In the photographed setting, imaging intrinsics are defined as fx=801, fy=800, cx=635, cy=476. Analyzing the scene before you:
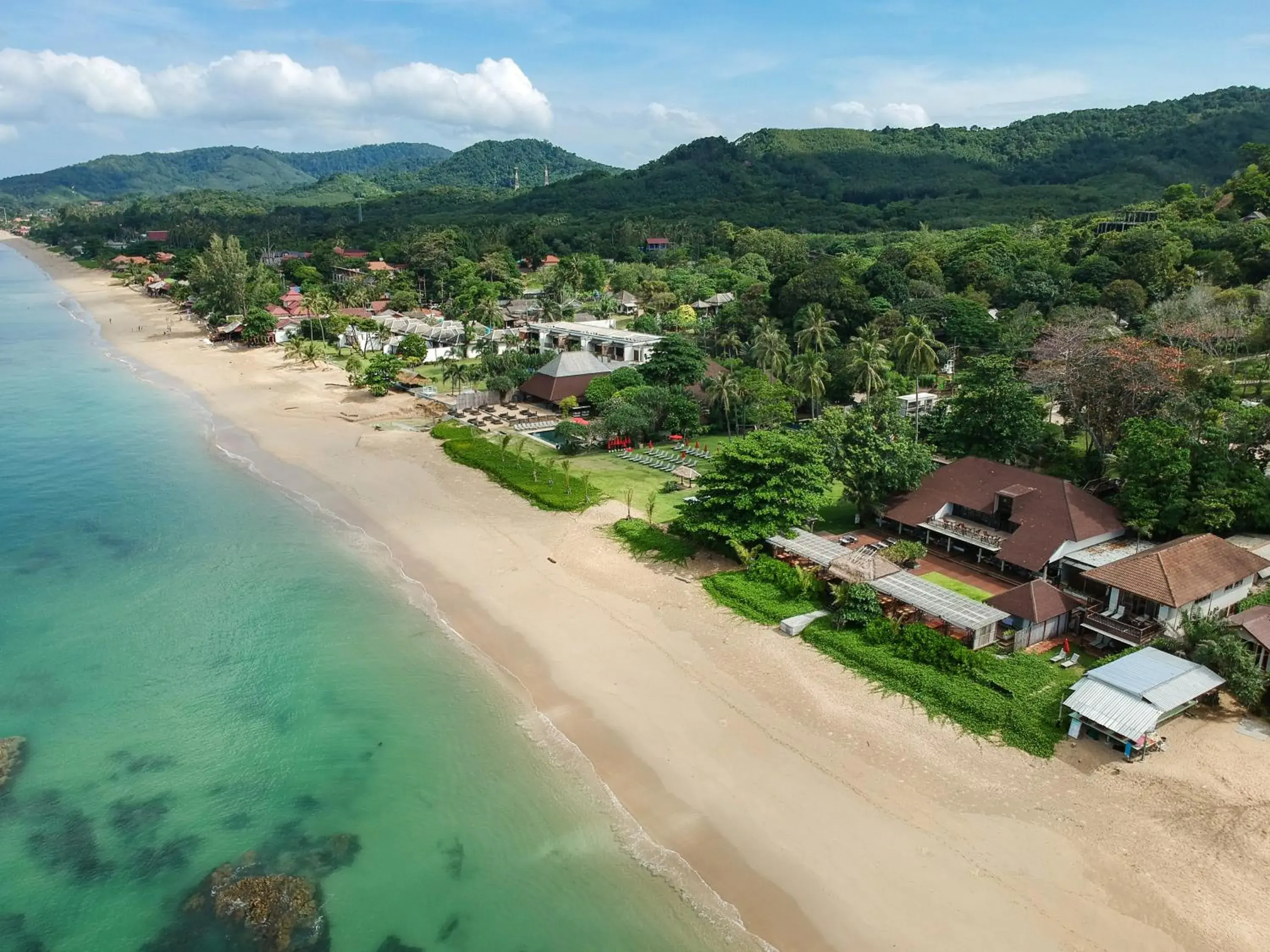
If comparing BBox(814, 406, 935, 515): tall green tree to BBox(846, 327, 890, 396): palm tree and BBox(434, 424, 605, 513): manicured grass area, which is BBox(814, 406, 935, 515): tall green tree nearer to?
BBox(434, 424, 605, 513): manicured grass area

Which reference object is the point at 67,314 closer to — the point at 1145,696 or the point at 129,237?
the point at 129,237

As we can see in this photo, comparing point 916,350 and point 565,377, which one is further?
point 565,377

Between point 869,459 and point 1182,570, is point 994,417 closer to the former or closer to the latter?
point 869,459

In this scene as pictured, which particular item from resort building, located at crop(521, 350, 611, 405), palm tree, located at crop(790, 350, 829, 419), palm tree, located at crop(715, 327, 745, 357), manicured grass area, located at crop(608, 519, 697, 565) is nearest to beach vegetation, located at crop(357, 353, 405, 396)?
resort building, located at crop(521, 350, 611, 405)

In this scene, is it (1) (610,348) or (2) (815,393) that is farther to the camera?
(1) (610,348)

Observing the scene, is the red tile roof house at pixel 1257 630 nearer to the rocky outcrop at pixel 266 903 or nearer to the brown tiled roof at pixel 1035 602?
the brown tiled roof at pixel 1035 602

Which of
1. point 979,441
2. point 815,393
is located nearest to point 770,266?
point 815,393

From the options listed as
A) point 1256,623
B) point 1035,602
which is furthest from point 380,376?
point 1256,623
